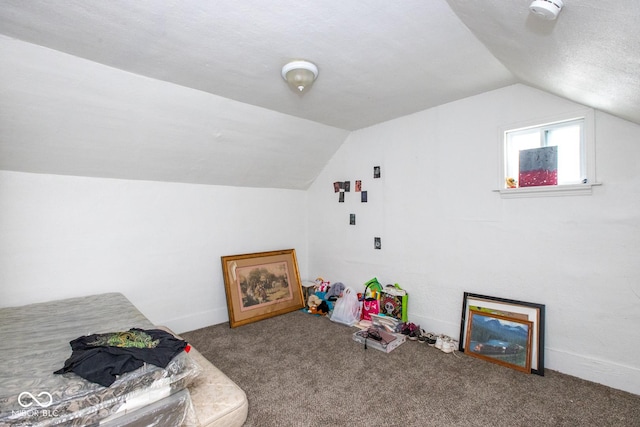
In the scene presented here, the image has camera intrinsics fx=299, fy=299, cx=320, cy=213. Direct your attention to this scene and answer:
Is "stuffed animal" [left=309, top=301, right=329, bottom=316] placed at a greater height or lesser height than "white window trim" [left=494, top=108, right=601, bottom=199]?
lesser

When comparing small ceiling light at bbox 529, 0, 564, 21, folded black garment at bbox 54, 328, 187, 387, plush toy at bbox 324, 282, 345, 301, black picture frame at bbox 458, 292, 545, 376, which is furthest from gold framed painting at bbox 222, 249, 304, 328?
small ceiling light at bbox 529, 0, 564, 21

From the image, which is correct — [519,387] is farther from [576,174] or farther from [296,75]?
[296,75]

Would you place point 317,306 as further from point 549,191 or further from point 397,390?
point 549,191

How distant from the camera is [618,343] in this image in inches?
80.0

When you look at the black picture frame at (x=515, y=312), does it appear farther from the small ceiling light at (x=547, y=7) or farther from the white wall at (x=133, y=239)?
the white wall at (x=133, y=239)

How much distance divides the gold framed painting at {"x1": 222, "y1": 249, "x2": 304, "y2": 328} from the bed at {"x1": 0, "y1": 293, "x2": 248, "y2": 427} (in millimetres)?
1340

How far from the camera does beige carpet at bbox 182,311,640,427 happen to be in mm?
1757

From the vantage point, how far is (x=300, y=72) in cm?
202

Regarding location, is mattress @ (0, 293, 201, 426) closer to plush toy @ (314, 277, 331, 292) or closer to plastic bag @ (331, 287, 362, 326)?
plastic bag @ (331, 287, 362, 326)

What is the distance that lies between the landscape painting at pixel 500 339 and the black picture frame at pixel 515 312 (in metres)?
0.03

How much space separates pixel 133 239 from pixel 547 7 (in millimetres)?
3281

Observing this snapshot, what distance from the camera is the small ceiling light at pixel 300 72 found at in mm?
1986

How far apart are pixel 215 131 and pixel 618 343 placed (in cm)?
352

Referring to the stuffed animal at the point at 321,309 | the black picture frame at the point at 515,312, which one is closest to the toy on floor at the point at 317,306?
the stuffed animal at the point at 321,309
